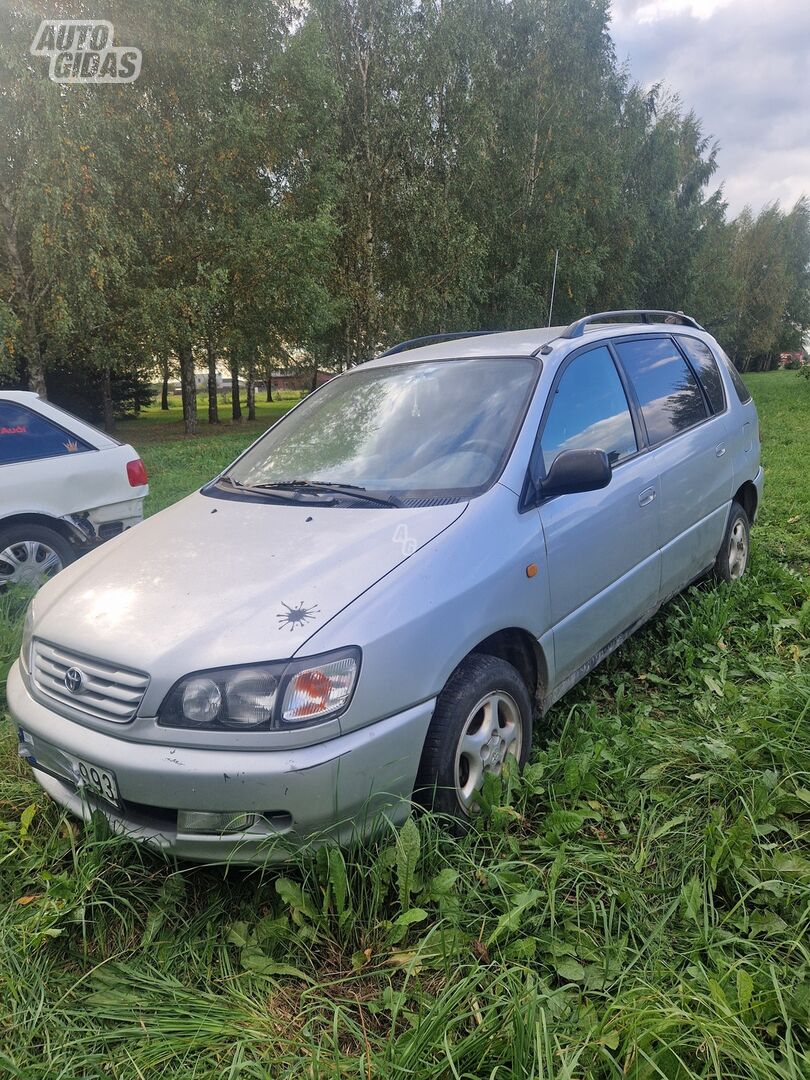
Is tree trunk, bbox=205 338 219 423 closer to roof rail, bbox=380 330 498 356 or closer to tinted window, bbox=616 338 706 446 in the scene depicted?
roof rail, bbox=380 330 498 356

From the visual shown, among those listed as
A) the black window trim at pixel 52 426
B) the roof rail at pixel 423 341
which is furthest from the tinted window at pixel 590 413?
the black window trim at pixel 52 426

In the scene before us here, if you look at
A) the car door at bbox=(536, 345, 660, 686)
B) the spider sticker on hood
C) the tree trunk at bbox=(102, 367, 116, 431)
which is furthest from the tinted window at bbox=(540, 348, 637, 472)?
the tree trunk at bbox=(102, 367, 116, 431)

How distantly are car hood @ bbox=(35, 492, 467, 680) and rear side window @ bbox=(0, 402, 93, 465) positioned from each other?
231cm

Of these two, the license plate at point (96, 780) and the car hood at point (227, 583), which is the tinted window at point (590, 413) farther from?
the license plate at point (96, 780)

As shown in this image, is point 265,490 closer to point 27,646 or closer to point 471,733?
point 27,646

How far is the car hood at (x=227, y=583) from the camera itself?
6.64ft

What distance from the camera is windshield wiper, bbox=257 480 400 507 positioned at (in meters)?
2.67

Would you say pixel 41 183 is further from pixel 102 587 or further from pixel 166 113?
pixel 102 587

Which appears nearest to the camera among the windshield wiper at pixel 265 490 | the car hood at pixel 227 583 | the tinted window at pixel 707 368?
the car hood at pixel 227 583

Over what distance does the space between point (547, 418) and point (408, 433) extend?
22.6 inches

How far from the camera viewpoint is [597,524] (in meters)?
3.00

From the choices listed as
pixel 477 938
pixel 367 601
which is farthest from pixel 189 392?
pixel 477 938

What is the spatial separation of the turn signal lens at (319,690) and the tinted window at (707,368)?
3.23 m

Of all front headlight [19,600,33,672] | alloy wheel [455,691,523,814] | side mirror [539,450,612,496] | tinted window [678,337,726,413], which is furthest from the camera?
tinted window [678,337,726,413]
